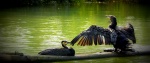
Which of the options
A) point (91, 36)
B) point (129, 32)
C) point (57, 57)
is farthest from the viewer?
point (129, 32)

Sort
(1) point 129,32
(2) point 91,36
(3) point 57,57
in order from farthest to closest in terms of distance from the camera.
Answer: (1) point 129,32 < (2) point 91,36 < (3) point 57,57

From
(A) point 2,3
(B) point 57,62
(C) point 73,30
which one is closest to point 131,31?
(B) point 57,62

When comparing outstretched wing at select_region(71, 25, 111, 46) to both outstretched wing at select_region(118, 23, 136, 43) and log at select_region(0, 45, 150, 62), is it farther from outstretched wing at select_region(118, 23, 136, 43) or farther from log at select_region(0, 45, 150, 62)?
outstretched wing at select_region(118, 23, 136, 43)

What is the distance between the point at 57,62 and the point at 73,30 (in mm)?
10345

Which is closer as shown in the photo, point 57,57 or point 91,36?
point 57,57

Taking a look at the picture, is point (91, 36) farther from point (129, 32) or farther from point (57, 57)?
point (129, 32)

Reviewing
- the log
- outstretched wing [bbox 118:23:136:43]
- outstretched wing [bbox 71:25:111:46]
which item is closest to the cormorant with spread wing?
outstretched wing [bbox 71:25:111:46]

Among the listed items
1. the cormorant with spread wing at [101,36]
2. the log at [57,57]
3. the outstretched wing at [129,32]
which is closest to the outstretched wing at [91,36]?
the cormorant with spread wing at [101,36]

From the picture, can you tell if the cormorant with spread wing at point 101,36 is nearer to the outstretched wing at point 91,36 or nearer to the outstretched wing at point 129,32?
the outstretched wing at point 91,36

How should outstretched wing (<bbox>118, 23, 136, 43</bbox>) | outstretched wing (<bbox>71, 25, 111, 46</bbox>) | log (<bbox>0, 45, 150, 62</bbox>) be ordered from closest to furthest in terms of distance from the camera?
log (<bbox>0, 45, 150, 62</bbox>) < outstretched wing (<bbox>71, 25, 111, 46</bbox>) < outstretched wing (<bbox>118, 23, 136, 43</bbox>)

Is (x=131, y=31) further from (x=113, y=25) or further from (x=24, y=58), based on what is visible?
(x=24, y=58)

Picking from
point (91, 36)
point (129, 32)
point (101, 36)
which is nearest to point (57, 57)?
point (91, 36)

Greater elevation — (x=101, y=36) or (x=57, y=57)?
(x=101, y=36)

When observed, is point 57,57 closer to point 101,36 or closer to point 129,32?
point 101,36
